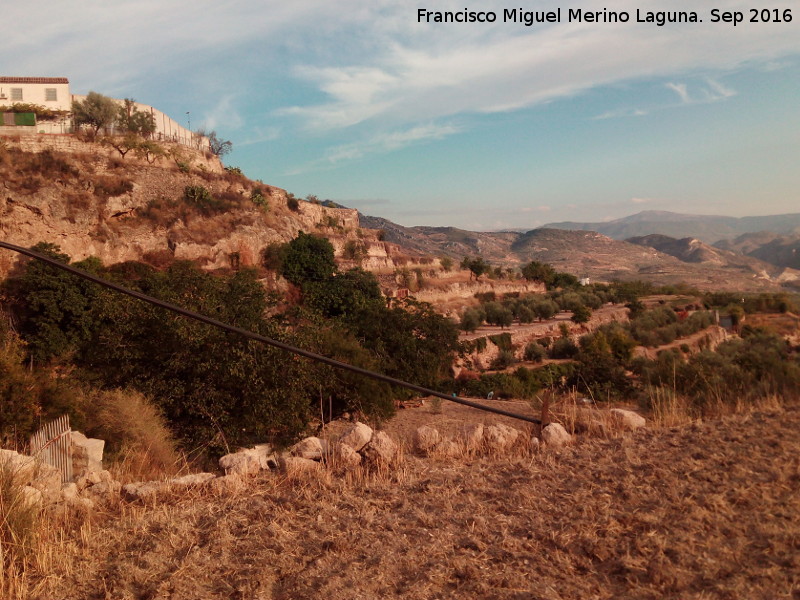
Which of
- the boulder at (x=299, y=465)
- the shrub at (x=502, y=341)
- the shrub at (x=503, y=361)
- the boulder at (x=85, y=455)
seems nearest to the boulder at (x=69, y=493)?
the boulder at (x=85, y=455)

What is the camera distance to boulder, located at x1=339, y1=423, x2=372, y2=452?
513cm

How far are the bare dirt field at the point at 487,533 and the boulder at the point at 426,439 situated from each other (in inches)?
22.8

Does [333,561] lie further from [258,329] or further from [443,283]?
[443,283]

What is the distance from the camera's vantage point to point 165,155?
39.2 metres

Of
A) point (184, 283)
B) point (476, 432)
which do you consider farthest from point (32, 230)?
point (476, 432)

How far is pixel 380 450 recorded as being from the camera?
486 cm

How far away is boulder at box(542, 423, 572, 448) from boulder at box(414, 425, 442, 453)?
985mm

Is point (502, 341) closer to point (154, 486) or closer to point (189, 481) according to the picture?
point (189, 481)

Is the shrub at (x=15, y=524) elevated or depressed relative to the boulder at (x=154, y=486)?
elevated

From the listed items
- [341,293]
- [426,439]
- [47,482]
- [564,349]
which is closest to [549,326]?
[564,349]

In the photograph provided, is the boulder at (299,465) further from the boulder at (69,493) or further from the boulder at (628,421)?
the boulder at (628,421)

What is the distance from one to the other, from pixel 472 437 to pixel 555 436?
2.46 feet

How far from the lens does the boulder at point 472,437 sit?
4983mm

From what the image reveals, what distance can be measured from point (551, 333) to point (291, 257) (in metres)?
17.8
